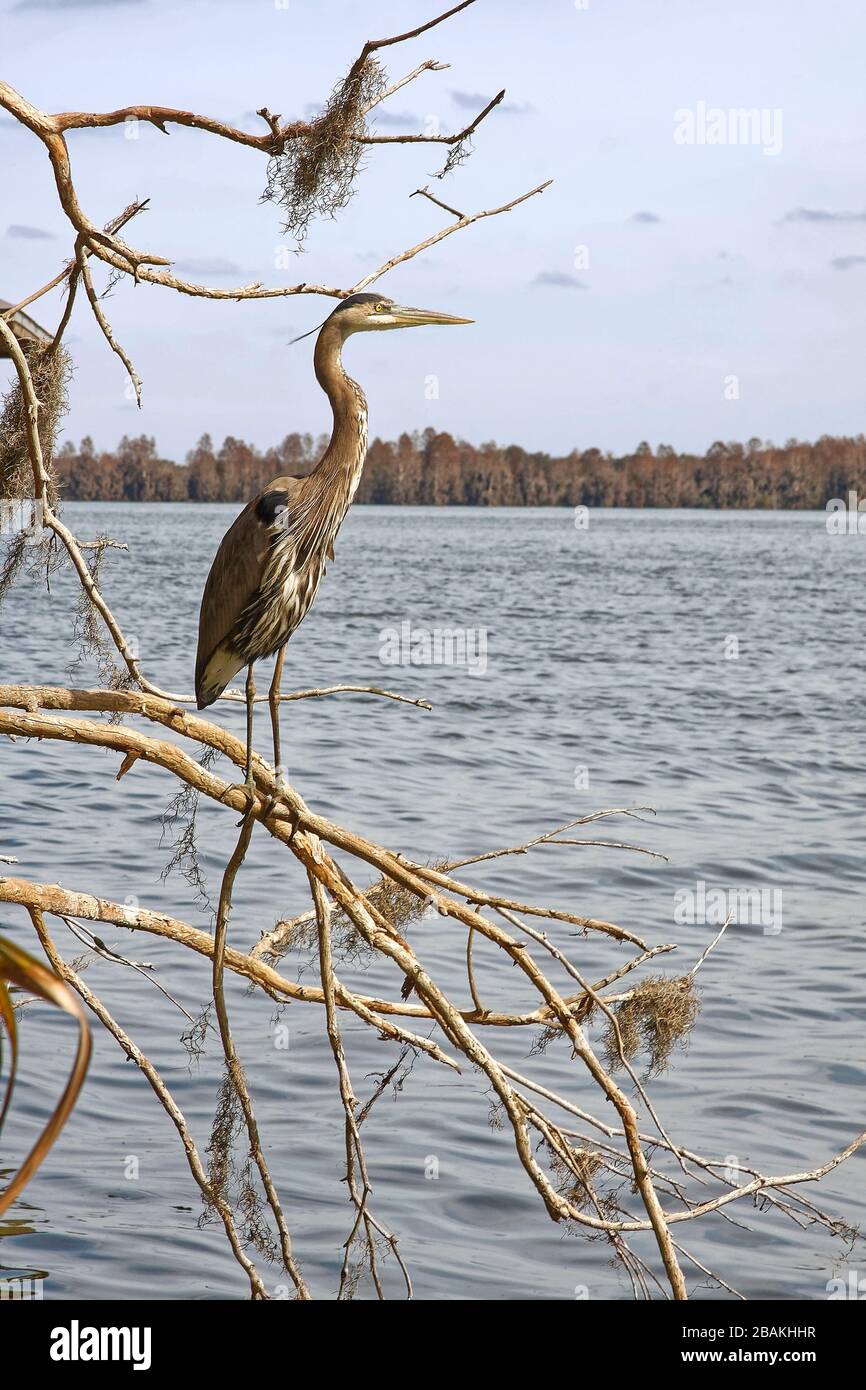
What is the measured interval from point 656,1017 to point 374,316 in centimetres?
218

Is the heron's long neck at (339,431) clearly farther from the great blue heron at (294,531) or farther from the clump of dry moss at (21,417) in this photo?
the clump of dry moss at (21,417)

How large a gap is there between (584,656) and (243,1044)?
20.5 meters

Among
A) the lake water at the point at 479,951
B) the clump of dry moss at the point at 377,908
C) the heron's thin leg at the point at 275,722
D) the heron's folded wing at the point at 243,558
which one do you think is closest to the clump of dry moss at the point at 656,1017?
the clump of dry moss at the point at 377,908

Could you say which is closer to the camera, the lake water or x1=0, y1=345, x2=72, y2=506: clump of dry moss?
x1=0, y1=345, x2=72, y2=506: clump of dry moss

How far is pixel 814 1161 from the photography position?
6.82 meters

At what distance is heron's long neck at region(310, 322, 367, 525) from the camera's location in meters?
4.14

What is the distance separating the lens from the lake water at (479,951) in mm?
5934

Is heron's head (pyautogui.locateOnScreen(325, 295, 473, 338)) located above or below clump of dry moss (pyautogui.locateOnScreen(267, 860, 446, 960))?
above

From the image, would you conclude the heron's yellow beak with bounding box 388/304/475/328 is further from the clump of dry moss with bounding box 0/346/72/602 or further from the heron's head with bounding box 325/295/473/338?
the clump of dry moss with bounding box 0/346/72/602

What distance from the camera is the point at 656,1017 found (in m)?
4.38

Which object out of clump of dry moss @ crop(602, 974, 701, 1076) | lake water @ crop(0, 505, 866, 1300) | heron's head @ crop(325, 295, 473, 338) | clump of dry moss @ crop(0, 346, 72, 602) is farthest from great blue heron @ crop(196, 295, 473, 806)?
clump of dry moss @ crop(602, 974, 701, 1076)

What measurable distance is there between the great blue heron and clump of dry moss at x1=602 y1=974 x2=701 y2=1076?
130 cm

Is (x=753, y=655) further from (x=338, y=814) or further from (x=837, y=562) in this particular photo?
(x=837, y=562)
